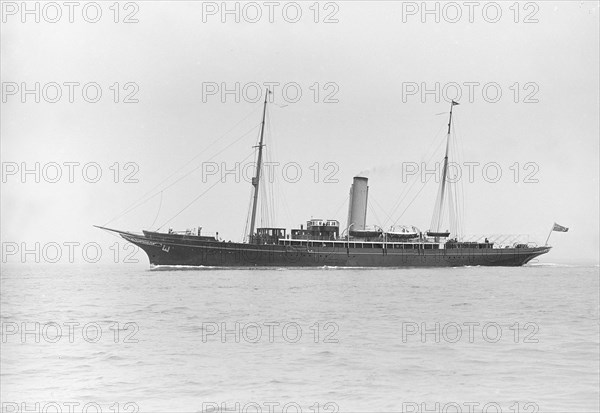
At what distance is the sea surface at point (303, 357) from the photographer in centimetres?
1124

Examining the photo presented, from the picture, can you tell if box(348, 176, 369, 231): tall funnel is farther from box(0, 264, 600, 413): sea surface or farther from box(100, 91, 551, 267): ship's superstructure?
box(0, 264, 600, 413): sea surface

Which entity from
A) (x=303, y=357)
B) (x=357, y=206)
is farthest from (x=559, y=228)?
(x=303, y=357)

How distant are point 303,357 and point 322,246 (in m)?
49.0

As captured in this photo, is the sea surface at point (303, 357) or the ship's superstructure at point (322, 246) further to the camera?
the ship's superstructure at point (322, 246)

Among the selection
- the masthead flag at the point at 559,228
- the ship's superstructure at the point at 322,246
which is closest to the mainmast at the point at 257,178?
the ship's superstructure at the point at 322,246

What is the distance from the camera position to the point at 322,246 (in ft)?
210

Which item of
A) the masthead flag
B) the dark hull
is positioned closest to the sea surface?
the dark hull

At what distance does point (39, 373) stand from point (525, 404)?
8.80 m

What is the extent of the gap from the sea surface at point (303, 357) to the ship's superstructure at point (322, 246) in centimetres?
3252

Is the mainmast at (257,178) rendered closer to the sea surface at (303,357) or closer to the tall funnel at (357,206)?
the tall funnel at (357,206)

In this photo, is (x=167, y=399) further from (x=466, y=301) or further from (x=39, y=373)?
(x=466, y=301)

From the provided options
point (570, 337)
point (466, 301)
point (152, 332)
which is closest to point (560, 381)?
point (570, 337)

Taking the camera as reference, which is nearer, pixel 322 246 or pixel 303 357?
pixel 303 357

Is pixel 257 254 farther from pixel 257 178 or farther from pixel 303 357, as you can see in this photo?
pixel 303 357
